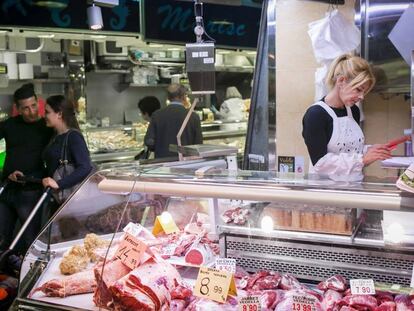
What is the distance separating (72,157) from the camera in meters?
4.85

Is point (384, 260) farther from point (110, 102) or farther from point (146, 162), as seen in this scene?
point (110, 102)

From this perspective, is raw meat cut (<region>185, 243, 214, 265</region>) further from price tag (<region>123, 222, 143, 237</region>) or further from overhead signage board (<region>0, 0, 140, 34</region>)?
overhead signage board (<region>0, 0, 140, 34</region>)

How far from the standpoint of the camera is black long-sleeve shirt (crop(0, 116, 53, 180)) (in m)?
5.29

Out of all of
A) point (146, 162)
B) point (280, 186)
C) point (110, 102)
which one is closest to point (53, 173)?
point (146, 162)

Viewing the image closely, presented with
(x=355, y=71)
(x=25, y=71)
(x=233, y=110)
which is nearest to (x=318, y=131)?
(x=355, y=71)

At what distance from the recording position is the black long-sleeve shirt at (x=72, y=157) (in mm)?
4730

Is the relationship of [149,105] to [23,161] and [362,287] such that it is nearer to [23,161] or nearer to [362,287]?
[23,161]

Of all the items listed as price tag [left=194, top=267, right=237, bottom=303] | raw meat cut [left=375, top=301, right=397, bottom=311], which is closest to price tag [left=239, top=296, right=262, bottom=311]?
price tag [left=194, top=267, right=237, bottom=303]

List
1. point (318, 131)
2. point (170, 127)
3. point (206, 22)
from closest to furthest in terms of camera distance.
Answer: point (318, 131) → point (170, 127) → point (206, 22)

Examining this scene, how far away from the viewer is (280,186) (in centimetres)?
212

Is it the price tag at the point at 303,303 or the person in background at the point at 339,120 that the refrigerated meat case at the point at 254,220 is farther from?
the person in background at the point at 339,120

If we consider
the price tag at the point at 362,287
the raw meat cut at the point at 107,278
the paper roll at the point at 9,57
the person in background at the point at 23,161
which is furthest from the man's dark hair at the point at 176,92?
the price tag at the point at 362,287

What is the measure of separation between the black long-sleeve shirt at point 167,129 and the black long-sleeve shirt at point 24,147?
1431mm

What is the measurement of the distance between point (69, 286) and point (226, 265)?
0.67m
